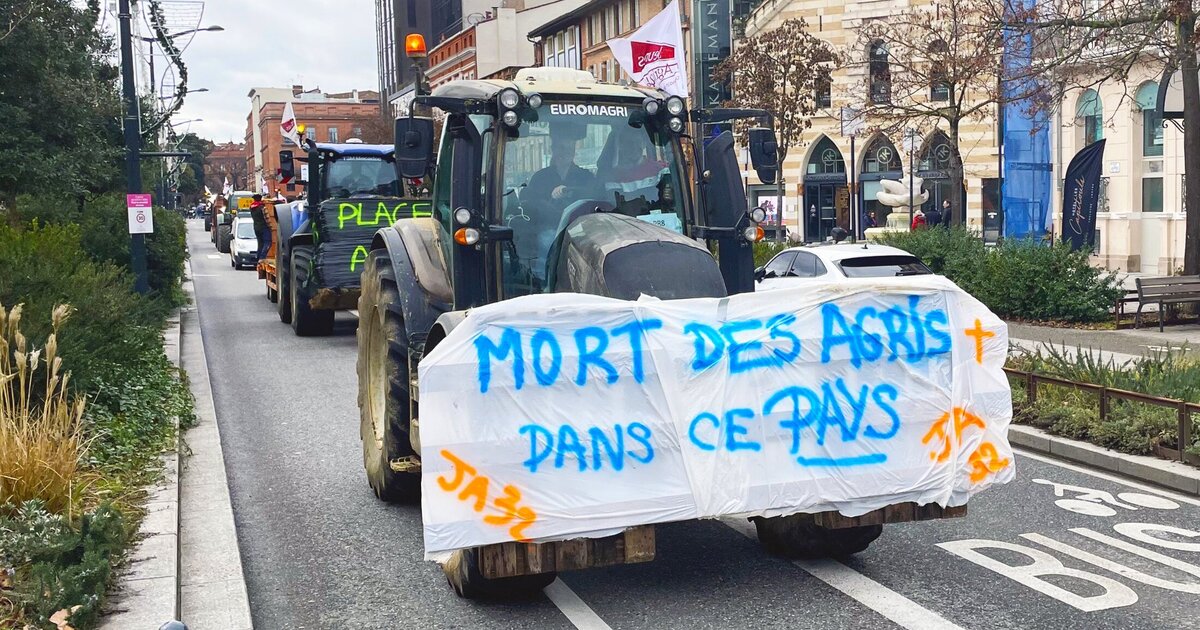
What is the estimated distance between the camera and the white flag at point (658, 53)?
20156 mm

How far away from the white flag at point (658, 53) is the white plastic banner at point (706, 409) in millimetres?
14511

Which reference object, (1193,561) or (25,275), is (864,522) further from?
(25,275)

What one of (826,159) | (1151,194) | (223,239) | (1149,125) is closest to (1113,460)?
(1151,194)

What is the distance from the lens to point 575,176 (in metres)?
7.15

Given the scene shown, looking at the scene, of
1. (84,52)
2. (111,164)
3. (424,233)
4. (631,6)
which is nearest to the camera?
(424,233)

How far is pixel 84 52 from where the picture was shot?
75.4ft

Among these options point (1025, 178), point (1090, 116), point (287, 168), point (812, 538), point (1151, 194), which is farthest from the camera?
point (1025, 178)

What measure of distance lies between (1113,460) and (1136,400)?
689mm

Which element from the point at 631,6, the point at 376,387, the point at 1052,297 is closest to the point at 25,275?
the point at 376,387

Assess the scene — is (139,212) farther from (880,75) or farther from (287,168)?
(880,75)

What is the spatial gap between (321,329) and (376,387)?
34.6ft

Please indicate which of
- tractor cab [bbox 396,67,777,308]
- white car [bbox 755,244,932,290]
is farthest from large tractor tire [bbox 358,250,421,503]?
white car [bbox 755,244,932,290]

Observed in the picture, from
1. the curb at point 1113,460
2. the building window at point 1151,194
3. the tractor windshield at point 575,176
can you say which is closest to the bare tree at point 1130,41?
the curb at point 1113,460

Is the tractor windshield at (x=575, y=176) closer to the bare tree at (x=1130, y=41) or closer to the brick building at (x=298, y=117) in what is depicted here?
the bare tree at (x=1130, y=41)
